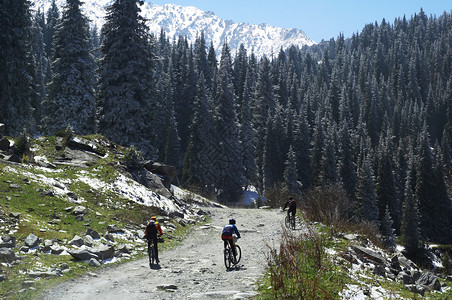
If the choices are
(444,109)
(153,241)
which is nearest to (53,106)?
(153,241)

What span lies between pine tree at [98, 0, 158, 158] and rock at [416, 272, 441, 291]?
23.6 metres

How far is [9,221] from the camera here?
13.5 metres

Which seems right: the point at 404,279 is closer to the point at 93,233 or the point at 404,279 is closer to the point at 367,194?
the point at 93,233

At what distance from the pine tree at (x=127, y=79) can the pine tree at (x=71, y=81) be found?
4.70 ft

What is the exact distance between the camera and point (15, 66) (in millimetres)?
31766

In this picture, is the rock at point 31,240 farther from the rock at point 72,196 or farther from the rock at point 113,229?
the rock at point 72,196

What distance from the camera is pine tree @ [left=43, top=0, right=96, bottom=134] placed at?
33.1 metres

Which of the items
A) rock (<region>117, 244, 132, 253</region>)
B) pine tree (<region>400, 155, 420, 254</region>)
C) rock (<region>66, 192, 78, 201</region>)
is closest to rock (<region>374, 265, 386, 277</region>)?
rock (<region>117, 244, 132, 253</region>)

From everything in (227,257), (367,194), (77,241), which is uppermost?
(77,241)

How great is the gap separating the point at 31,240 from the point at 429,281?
41.9 ft

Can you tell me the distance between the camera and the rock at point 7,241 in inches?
455

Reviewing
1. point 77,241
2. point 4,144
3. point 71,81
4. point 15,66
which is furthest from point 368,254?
point 15,66

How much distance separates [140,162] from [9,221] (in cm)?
1217

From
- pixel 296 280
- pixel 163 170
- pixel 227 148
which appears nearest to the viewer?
pixel 296 280
